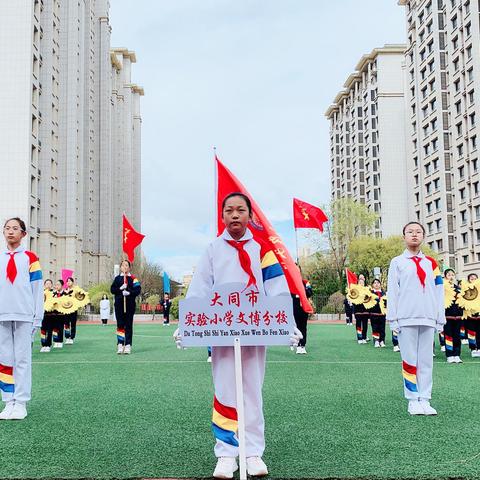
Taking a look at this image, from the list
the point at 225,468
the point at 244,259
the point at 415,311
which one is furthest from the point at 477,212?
the point at 225,468

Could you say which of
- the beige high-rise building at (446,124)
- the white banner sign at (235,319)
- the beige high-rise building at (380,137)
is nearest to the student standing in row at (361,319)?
the white banner sign at (235,319)

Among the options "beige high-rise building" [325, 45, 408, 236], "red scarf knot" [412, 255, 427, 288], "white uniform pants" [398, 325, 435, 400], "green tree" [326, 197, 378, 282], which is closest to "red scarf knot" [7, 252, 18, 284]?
"white uniform pants" [398, 325, 435, 400]

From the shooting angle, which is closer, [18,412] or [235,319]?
[235,319]

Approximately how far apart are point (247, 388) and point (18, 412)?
304cm

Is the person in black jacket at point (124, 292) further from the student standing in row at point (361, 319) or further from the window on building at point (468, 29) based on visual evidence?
the window on building at point (468, 29)

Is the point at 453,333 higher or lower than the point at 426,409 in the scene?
higher

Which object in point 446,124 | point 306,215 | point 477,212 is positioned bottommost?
Answer: point 306,215

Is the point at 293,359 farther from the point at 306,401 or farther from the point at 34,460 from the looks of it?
the point at 34,460

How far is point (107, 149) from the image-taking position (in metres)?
68.3

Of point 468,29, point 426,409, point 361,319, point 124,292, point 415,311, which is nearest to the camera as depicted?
point 426,409

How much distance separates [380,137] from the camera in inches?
3127

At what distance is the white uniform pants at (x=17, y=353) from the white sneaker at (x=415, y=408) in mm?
4000

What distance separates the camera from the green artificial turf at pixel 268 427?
13.8ft

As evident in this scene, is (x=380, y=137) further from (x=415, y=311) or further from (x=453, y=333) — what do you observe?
(x=415, y=311)
